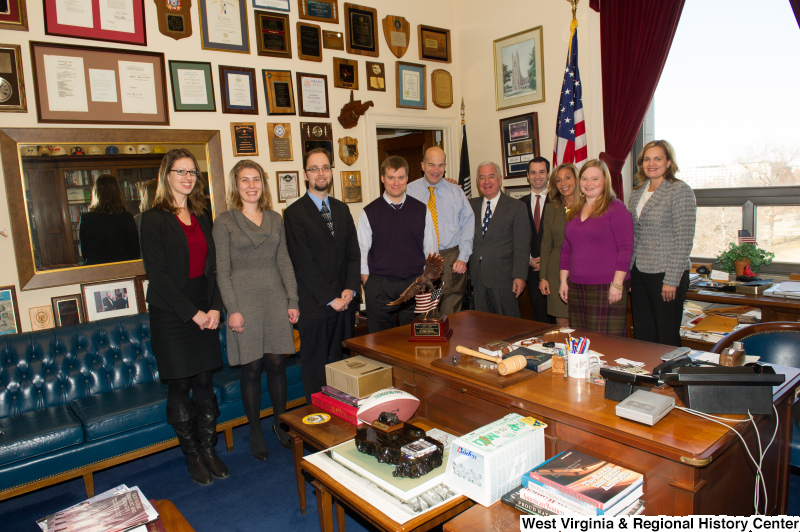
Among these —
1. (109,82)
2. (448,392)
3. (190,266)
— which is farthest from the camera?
(109,82)

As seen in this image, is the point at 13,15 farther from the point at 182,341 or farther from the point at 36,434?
the point at 36,434

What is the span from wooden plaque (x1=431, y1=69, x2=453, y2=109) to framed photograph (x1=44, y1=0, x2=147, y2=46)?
105 inches

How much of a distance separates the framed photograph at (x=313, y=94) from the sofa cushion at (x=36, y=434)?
286 centimetres

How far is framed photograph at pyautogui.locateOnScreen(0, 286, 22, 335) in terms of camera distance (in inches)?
127

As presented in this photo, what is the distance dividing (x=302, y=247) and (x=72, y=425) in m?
1.49

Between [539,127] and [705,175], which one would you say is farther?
[539,127]

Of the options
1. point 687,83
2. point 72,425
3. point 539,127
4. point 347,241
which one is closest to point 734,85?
point 687,83

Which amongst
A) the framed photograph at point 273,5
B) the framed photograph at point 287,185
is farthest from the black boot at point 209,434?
the framed photograph at point 273,5

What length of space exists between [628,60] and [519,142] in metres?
1.16

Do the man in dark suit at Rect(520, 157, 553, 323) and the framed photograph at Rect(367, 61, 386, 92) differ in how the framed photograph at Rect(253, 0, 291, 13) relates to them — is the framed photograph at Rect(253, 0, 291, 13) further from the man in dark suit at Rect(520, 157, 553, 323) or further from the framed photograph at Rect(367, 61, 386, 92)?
the man in dark suit at Rect(520, 157, 553, 323)

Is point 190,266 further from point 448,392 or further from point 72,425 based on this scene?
point 448,392

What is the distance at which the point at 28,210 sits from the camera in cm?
324

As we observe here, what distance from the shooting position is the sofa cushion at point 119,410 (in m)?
2.72

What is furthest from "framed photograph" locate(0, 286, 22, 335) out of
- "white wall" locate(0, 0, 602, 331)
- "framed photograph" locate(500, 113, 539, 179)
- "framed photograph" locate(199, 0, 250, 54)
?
"framed photograph" locate(500, 113, 539, 179)
